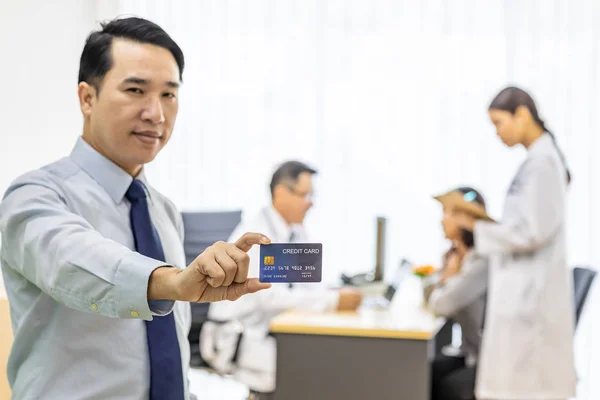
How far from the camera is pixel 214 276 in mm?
788

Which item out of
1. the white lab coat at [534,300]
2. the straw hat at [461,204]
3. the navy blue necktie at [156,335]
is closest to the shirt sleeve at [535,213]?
the white lab coat at [534,300]

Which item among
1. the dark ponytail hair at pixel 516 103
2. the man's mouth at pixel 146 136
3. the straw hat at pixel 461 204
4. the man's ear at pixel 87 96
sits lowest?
the straw hat at pixel 461 204

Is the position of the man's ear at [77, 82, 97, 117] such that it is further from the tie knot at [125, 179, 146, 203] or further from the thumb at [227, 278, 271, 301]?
the thumb at [227, 278, 271, 301]

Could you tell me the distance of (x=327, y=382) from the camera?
2.80 metres

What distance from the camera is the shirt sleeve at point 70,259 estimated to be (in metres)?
0.86

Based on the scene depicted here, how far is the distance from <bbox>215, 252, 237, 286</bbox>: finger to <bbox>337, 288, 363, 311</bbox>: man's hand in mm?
2420

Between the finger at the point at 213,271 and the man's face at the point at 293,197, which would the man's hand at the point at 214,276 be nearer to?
the finger at the point at 213,271

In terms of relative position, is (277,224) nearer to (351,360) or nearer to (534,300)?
(351,360)

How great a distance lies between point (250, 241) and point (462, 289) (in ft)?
8.75

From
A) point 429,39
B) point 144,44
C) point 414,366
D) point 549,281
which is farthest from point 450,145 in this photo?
point 144,44

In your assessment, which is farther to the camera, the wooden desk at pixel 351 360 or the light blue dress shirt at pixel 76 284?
the wooden desk at pixel 351 360

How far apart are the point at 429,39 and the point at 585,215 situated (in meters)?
1.50

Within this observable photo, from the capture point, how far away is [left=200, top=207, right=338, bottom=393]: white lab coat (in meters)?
3.08

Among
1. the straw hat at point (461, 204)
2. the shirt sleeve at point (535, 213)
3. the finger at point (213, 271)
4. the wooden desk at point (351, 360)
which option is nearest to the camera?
the finger at point (213, 271)
